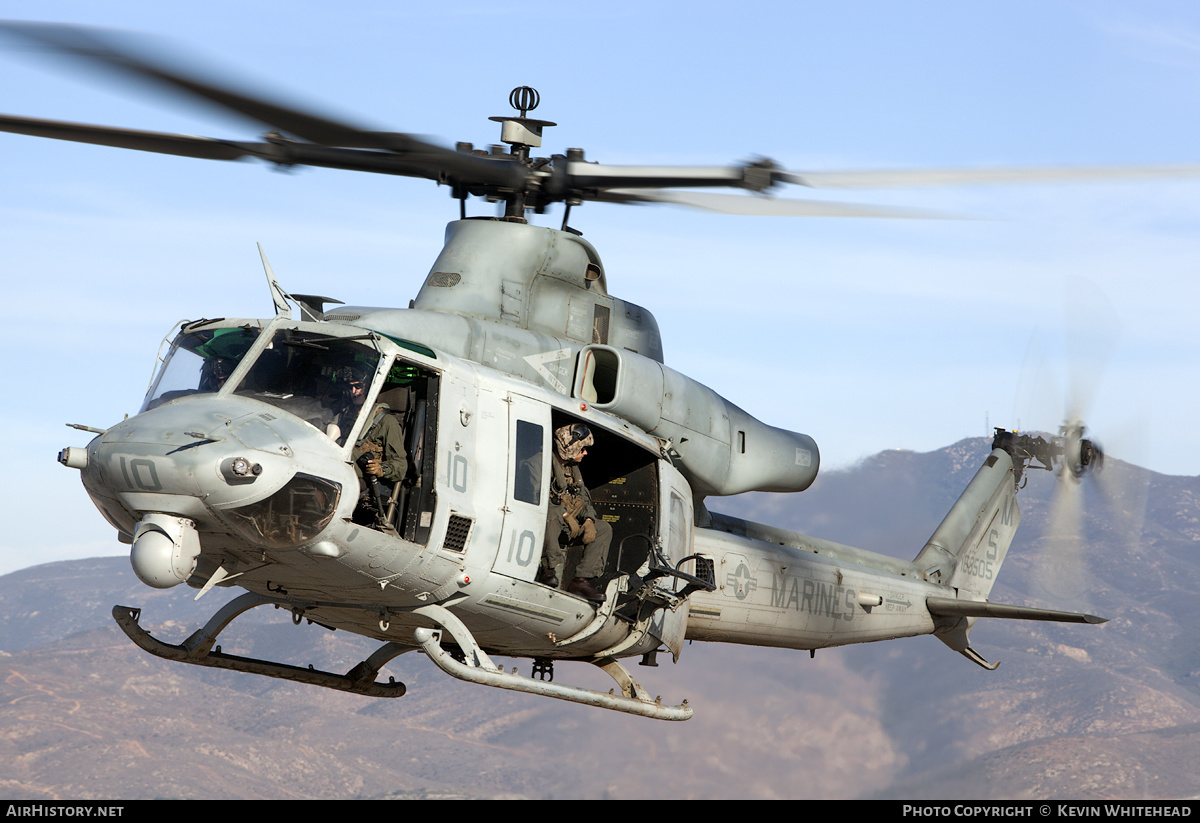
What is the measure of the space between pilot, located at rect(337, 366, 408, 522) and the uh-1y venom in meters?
0.03

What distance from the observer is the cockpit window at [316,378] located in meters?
9.95

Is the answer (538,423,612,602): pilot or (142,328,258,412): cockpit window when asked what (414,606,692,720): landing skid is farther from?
(142,328,258,412): cockpit window

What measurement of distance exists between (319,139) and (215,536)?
2974mm

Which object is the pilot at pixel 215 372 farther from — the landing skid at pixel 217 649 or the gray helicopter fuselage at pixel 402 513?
the landing skid at pixel 217 649

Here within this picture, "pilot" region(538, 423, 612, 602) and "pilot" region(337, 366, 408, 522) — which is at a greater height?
"pilot" region(337, 366, 408, 522)

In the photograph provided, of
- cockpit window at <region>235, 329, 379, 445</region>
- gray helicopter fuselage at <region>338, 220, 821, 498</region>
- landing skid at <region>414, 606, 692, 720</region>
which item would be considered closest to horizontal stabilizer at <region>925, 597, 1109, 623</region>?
gray helicopter fuselage at <region>338, 220, 821, 498</region>

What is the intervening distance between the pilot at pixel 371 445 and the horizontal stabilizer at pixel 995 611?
7.29 meters

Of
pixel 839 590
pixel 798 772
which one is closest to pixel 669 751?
pixel 798 772

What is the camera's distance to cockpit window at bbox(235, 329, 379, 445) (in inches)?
392

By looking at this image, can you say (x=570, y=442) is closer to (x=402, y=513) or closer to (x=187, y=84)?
(x=402, y=513)

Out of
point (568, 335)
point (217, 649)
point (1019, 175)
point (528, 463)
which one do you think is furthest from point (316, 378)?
point (1019, 175)

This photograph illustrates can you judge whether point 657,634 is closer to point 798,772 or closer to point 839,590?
point 839,590

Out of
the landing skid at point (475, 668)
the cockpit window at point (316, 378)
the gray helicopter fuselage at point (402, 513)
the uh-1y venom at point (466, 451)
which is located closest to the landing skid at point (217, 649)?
the uh-1y venom at point (466, 451)

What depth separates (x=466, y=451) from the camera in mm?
10578
